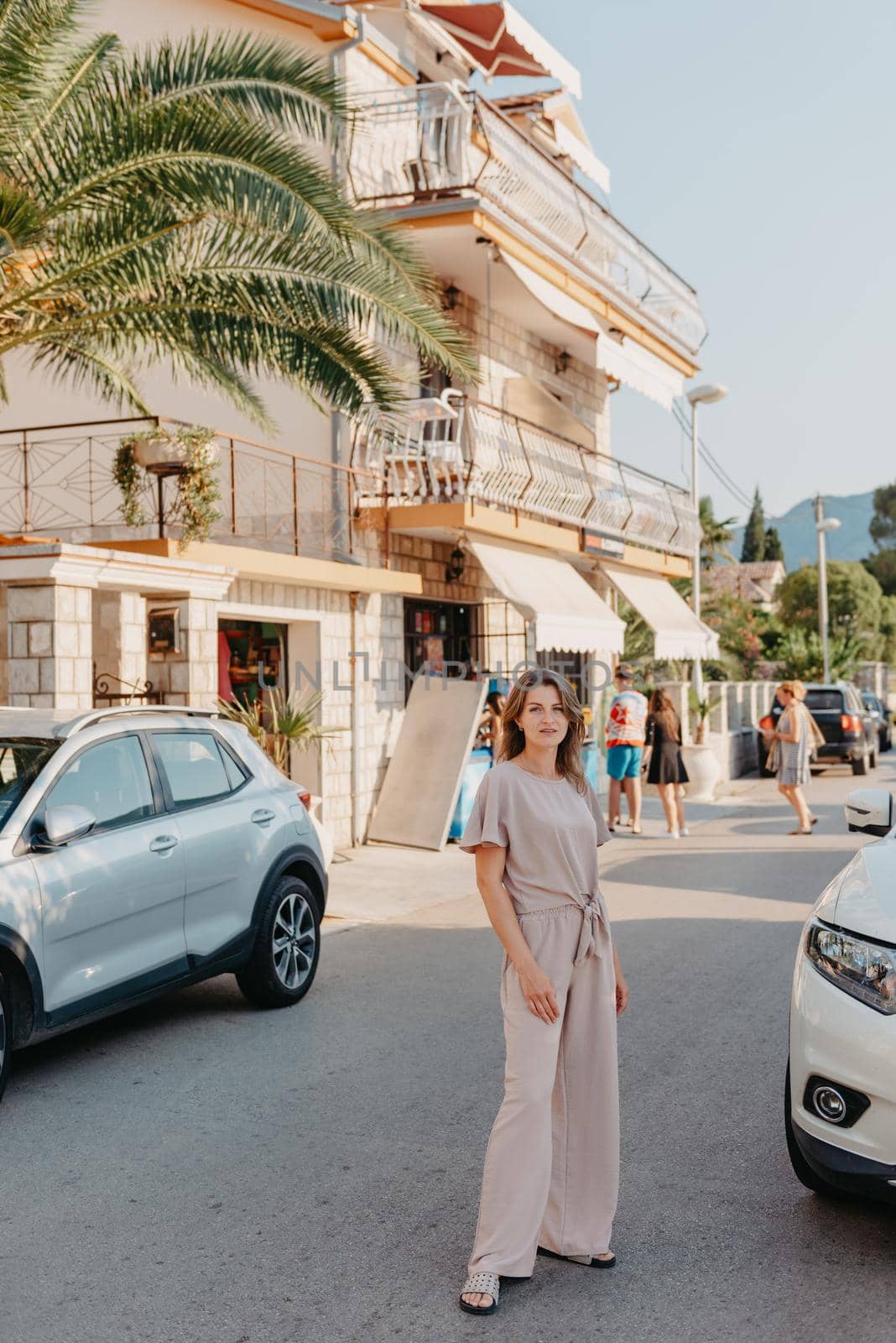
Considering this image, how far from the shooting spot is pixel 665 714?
50.4 feet

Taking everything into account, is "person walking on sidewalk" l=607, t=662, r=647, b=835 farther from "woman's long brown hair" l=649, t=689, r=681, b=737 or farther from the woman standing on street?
the woman standing on street

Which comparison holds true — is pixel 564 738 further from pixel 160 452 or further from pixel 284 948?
pixel 160 452

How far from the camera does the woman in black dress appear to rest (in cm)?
1494

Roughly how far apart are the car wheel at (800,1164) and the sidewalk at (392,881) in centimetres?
589

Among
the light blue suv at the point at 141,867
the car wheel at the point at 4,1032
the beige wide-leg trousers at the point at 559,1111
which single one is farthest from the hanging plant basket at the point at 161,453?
the beige wide-leg trousers at the point at 559,1111

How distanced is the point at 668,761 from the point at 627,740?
62cm

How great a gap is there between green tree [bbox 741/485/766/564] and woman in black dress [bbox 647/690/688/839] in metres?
96.6

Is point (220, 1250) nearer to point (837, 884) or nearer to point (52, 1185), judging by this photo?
point (52, 1185)

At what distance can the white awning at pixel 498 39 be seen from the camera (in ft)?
55.9

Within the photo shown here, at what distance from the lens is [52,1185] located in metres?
4.67

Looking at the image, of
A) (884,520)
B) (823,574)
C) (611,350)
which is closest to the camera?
(611,350)

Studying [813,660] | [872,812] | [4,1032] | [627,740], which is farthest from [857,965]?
[813,660]

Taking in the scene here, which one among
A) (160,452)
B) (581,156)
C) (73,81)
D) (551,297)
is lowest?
(160,452)

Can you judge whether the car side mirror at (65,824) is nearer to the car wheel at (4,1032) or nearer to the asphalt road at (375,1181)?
the car wheel at (4,1032)
